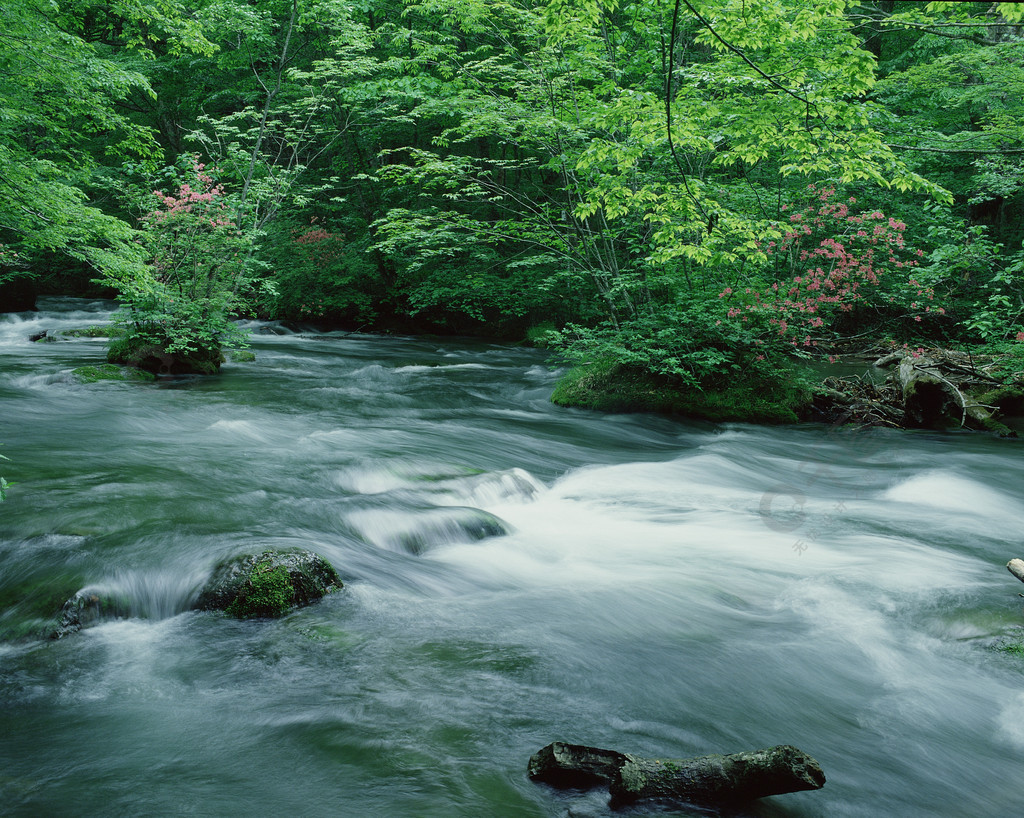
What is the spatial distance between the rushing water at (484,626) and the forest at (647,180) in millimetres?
2380

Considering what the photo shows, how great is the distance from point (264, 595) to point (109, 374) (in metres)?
8.59

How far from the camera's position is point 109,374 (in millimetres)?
10727

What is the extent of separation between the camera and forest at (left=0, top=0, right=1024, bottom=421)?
7.06m

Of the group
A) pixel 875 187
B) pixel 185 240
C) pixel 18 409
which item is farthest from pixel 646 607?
pixel 875 187

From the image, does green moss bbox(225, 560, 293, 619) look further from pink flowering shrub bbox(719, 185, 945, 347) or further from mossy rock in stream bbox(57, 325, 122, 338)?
mossy rock in stream bbox(57, 325, 122, 338)

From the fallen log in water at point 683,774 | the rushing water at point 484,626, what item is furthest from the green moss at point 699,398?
the fallen log in water at point 683,774

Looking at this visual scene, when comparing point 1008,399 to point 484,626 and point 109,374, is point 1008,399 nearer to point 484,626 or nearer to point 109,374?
point 484,626

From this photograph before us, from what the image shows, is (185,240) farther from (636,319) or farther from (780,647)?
(780,647)

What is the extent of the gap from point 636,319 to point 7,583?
8.42 m

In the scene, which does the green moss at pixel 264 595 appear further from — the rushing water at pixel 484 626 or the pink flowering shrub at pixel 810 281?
the pink flowering shrub at pixel 810 281

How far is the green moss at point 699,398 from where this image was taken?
10.1 m

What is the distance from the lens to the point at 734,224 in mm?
7785

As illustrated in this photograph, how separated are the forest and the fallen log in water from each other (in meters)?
2.68

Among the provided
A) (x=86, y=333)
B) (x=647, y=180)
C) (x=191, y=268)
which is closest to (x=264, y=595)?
(x=647, y=180)
